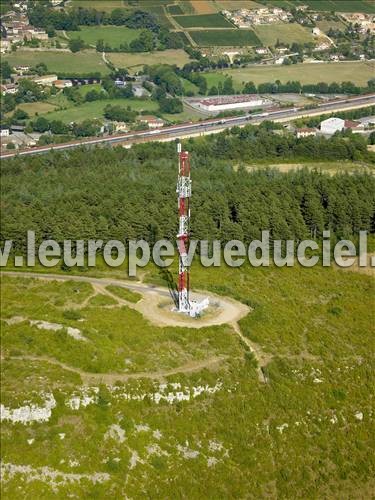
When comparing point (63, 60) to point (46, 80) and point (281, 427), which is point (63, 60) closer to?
point (46, 80)

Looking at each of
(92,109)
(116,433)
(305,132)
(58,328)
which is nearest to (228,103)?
(92,109)

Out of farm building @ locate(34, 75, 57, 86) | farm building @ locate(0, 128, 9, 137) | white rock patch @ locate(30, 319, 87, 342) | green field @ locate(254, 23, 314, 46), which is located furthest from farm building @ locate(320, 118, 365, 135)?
white rock patch @ locate(30, 319, 87, 342)

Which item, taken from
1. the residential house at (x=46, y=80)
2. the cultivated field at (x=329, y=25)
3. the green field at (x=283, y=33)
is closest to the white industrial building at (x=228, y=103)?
the residential house at (x=46, y=80)

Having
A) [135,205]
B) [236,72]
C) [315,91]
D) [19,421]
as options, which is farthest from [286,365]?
[236,72]

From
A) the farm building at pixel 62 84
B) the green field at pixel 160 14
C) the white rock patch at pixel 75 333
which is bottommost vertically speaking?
the white rock patch at pixel 75 333

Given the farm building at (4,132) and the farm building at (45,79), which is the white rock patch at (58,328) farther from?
the farm building at (45,79)

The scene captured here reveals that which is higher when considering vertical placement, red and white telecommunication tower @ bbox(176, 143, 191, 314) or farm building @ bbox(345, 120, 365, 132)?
farm building @ bbox(345, 120, 365, 132)

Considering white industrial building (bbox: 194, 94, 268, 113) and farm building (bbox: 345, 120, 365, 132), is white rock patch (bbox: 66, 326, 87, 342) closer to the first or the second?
farm building (bbox: 345, 120, 365, 132)
